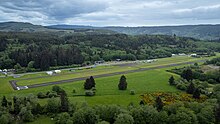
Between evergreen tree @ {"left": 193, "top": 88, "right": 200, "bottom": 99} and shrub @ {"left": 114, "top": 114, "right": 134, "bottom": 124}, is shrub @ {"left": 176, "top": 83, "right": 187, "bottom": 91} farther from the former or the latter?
shrub @ {"left": 114, "top": 114, "right": 134, "bottom": 124}

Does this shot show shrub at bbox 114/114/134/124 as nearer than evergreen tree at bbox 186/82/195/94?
Yes

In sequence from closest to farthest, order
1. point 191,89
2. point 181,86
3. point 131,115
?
point 131,115 → point 191,89 → point 181,86

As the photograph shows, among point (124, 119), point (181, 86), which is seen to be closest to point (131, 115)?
point (124, 119)

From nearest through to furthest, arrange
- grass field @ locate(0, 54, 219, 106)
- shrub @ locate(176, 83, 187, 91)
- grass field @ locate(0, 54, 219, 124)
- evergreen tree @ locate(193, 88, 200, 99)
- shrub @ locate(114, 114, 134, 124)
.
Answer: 1. shrub @ locate(114, 114, 134, 124)
2. grass field @ locate(0, 54, 219, 124)
3. grass field @ locate(0, 54, 219, 106)
4. evergreen tree @ locate(193, 88, 200, 99)
5. shrub @ locate(176, 83, 187, 91)

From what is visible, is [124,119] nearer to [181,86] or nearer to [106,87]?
[106,87]

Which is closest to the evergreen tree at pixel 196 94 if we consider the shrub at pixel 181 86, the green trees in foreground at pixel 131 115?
the shrub at pixel 181 86

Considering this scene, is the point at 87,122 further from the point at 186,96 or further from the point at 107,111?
the point at 186,96

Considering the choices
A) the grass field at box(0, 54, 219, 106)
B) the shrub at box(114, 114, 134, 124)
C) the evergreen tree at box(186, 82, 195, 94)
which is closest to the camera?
the shrub at box(114, 114, 134, 124)

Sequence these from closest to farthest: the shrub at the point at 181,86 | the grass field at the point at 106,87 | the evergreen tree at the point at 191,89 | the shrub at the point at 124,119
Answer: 1. the shrub at the point at 124,119
2. the grass field at the point at 106,87
3. the evergreen tree at the point at 191,89
4. the shrub at the point at 181,86

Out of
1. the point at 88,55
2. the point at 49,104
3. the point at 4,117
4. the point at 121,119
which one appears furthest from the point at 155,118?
the point at 88,55

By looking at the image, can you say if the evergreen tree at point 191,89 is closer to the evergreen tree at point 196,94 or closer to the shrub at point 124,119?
the evergreen tree at point 196,94

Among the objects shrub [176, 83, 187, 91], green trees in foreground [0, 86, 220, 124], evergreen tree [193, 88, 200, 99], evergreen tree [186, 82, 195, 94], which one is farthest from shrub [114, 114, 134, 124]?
shrub [176, 83, 187, 91]
